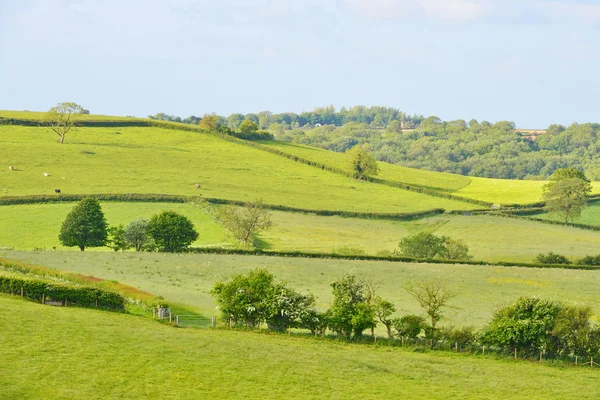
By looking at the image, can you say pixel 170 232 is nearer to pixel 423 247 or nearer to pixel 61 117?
pixel 423 247

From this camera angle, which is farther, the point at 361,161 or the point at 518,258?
the point at 361,161

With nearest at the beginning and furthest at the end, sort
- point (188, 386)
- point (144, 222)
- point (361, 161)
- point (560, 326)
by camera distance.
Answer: point (188, 386) < point (560, 326) < point (144, 222) < point (361, 161)

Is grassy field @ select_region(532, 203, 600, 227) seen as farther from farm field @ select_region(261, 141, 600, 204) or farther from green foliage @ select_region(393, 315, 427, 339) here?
green foliage @ select_region(393, 315, 427, 339)

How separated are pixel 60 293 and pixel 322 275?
103ft

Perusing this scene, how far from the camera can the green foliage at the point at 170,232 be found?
99750mm

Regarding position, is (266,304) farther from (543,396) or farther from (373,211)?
(373,211)

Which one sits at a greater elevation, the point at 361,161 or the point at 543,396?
the point at 361,161

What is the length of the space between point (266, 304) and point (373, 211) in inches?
3275

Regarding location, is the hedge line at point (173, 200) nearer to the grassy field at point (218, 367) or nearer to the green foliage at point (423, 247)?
the green foliage at point (423, 247)

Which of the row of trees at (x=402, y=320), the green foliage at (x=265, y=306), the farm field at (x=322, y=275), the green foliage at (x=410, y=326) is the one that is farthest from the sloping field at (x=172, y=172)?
the green foliage at (x=410, y=326)

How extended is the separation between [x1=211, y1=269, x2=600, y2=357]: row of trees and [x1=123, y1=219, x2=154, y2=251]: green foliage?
3974 cm

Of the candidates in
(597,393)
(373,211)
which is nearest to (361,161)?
(373,211)

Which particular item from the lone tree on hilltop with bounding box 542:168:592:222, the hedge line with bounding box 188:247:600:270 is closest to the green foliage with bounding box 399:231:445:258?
the hedge line with bounding box 188:247:600:270

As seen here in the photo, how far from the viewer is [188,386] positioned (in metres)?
44.8
